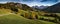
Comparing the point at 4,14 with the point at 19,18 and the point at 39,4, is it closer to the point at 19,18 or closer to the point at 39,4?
the point at 19,18

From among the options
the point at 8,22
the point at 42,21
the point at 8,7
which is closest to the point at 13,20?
the point at 8,22

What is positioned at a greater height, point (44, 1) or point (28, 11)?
point (44, 1)

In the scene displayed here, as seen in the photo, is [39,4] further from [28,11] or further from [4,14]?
[4,14]

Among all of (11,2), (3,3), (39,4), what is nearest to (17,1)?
(11,2)

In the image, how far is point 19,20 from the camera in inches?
121

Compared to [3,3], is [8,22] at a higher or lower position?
lower

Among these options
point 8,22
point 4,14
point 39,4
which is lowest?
point 8,22

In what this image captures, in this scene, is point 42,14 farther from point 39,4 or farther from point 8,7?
point 8,7

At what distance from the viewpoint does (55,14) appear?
3.15 metres

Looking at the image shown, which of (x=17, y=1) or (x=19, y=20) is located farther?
(x=17, y=1)

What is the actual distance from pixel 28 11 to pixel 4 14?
0.62 meters

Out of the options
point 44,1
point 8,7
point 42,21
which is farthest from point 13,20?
point 44,1

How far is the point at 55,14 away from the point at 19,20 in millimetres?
940

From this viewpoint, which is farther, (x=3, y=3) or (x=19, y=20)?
(x=3, y=3)
